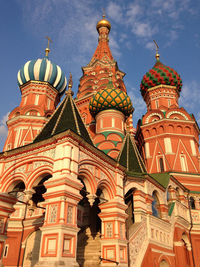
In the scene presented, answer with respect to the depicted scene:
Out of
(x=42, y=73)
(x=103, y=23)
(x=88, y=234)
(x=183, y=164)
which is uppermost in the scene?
(x=103, y=23)

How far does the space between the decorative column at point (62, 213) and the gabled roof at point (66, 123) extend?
1.33 metres

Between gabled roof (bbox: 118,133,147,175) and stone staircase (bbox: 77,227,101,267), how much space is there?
3.33 meters

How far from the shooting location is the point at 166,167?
17.7 meters

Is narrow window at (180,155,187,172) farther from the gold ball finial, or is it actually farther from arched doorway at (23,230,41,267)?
the gold ball finial

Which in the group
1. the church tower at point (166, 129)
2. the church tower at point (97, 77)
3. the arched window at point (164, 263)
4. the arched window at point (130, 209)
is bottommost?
the arched window at point (164, 263)

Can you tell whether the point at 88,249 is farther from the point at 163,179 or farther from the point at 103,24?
the point at 103,24

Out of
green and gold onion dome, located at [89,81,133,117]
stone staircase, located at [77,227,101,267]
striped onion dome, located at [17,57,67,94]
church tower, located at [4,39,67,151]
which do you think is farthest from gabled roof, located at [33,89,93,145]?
striped onion dome, located at [17,57,67,94]

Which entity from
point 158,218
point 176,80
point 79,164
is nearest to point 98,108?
point 176,80

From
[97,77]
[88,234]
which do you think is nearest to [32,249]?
[88,234]

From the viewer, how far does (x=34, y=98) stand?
70.5 feet

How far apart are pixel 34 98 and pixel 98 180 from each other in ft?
48.2

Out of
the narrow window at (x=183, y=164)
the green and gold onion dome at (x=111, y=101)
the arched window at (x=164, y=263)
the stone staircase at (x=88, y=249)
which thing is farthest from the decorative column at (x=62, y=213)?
the narrow window at (x=183, y=164)

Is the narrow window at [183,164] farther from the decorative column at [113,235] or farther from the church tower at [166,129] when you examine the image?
the decorative column at [113,235]

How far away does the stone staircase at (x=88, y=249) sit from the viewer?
379 inches
